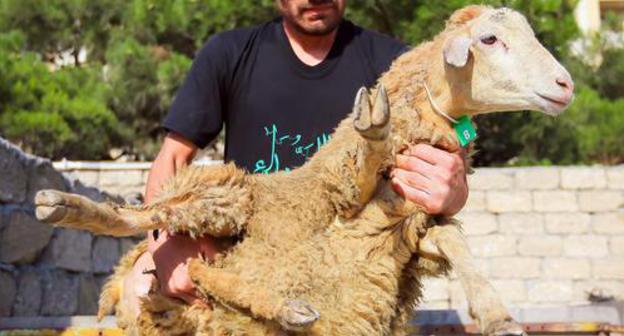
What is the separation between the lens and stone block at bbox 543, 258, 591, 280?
35.0 ft

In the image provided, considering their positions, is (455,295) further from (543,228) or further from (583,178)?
(583,178)

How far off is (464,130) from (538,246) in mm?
7999

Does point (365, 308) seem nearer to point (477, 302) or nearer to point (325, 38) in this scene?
point (477, 302)

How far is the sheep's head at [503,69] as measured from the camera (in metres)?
2.83

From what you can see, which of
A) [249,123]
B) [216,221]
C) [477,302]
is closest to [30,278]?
[249,123]

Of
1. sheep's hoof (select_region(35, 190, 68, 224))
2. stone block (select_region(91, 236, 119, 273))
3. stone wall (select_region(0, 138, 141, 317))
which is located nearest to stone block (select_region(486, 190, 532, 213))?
stone block (select_region(91, 236, 119, 273))

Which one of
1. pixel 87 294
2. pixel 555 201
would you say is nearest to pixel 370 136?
pixel 87 294

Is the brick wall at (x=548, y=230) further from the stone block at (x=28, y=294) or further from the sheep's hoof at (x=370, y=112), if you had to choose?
the sheep's hoof at (x=370, y=112)

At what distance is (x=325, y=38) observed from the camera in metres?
3.74

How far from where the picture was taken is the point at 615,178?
1073 centimetres

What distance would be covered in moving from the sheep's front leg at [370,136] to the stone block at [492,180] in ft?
26.2

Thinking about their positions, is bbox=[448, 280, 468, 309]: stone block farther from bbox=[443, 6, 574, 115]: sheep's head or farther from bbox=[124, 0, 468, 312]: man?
bbox=[443, 6, 574, 115]: sheep's head

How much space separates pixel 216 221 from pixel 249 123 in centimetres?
78

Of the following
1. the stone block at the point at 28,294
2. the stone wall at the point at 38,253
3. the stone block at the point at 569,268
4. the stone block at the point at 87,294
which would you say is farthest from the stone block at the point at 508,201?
the stone block at the point at 28,294
